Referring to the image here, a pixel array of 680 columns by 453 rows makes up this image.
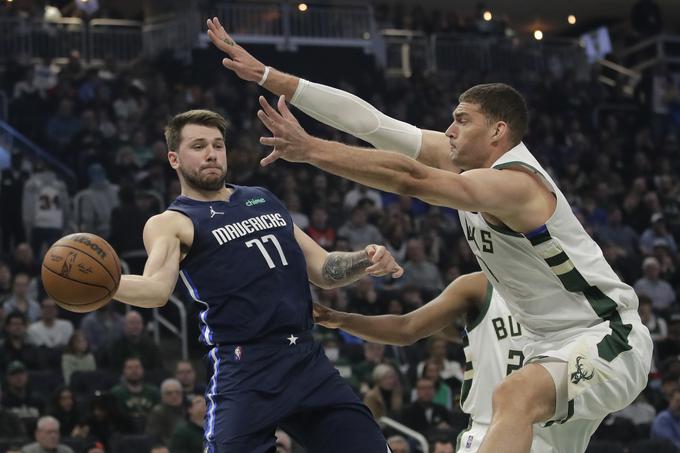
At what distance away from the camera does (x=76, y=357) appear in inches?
491

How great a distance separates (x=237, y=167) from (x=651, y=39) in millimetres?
15302

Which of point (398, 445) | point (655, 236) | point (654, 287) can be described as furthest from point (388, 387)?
point (655, 236)

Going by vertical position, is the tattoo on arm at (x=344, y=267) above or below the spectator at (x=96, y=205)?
above

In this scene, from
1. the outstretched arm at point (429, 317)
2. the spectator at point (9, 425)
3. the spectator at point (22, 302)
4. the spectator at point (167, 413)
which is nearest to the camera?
the outstretched arm at point (429, 317)

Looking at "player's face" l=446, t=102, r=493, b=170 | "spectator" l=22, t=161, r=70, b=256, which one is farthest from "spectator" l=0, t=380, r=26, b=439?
"player's face" l=446, t=102, r=493, b=170

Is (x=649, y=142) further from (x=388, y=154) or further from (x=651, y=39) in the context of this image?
(x=388, y=154)

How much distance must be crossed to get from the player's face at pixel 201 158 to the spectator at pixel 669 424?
766 centimetres

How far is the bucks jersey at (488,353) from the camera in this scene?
6711 millimetres

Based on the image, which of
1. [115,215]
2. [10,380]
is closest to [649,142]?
[115,215]

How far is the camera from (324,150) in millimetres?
5426

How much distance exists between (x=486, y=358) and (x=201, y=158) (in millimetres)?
1988

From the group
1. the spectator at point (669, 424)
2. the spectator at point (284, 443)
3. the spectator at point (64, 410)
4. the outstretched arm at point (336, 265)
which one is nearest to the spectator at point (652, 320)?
the spectator at point (669, 424)

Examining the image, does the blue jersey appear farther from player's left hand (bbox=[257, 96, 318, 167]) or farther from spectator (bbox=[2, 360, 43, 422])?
spectator (bbox=[2, 360, 43, 422])

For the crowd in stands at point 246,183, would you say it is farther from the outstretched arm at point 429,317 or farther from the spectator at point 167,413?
the outstretched arm at point 429,317
